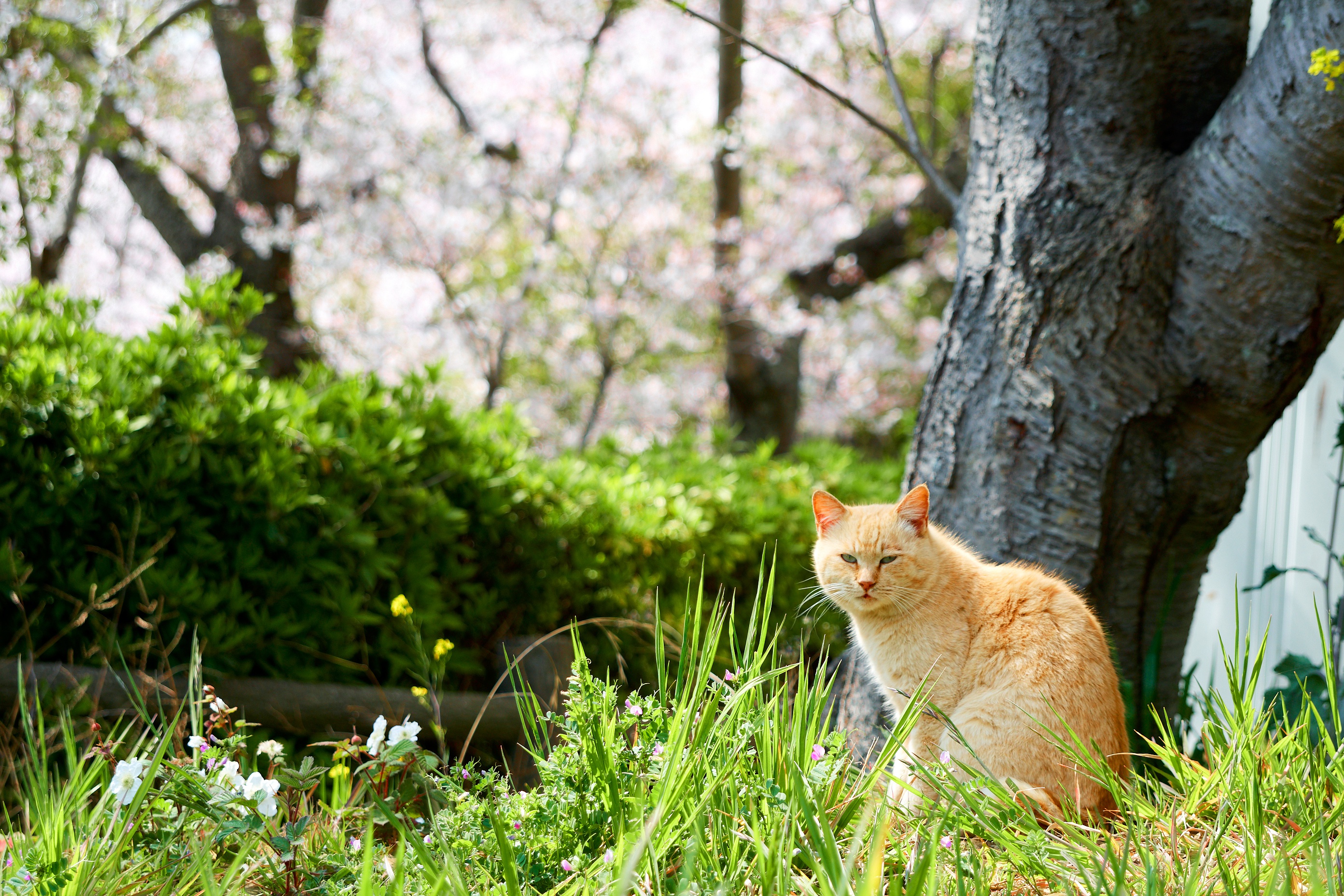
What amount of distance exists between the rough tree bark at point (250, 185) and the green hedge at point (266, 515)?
14.1ft

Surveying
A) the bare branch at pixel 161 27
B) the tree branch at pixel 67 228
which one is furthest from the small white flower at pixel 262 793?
the bare branch at pixel 161 27

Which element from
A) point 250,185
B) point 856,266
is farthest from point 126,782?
point 250,185

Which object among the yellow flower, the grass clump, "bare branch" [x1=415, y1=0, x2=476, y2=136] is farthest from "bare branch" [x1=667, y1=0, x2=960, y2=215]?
"bare branch" [x1=415, y1=0, x2=476, y2=136]

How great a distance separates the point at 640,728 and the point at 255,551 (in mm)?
1660

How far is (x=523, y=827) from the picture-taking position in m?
1.35

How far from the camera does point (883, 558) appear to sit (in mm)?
→ 1963

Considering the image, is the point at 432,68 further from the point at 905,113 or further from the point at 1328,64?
the point at 1328,64

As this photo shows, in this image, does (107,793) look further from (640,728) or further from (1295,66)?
(1295,66)

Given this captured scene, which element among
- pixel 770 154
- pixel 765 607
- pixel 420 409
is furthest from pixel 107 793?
pixel 770 154

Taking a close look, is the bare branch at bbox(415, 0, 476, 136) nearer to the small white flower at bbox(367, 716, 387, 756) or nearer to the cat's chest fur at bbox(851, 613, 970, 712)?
the cat's chest fur at bbox(851, 613, 970, 712)

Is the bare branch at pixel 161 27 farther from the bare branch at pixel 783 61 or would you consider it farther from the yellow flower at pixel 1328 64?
the yellow flower at pixel 1328 64

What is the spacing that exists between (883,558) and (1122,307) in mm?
936

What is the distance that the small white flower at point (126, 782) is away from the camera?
131 centimetres

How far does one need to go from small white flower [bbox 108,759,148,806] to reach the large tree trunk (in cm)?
200
